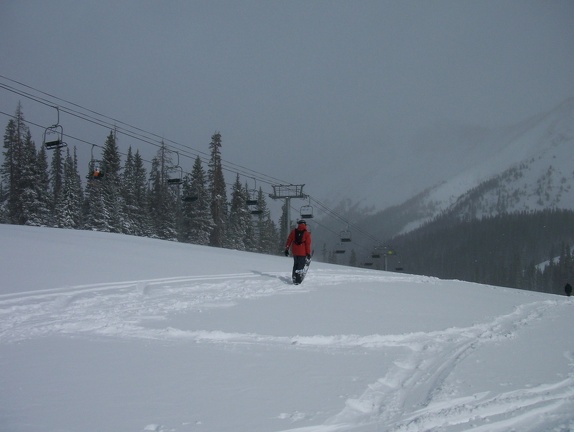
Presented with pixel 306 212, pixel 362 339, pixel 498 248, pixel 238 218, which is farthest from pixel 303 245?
pixel 498 248

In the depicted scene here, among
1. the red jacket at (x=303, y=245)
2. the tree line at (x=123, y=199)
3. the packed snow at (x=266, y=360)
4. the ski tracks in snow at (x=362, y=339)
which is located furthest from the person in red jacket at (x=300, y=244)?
the tree line at (x=123, y=199)

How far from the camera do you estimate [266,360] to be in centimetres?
648

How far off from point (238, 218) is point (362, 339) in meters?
56.4

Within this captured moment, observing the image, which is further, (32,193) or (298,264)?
(32,193)

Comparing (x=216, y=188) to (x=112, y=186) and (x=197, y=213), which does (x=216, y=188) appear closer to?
(x=197, y=213)

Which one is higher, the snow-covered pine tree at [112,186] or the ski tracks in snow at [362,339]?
the snow-covered pine tree at [112,186]

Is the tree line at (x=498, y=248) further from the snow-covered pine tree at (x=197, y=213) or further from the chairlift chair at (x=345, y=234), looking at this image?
the snow-covered pine tree at (x=197, y=213)

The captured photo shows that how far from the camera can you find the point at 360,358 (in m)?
6.79

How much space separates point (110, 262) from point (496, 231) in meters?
179

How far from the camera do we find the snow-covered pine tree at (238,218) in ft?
205

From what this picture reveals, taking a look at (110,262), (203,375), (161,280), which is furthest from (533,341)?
(110,262)

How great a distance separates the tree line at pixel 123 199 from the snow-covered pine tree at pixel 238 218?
79 millimetres

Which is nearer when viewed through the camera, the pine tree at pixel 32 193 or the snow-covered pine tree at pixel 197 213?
the pine tree at pixel 32 193

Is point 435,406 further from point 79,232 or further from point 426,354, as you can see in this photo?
point 79,232
